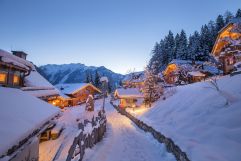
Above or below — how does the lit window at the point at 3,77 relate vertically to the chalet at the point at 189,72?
below

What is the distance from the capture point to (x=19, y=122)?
6680 mm

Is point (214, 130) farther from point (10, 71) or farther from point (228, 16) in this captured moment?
point (228, 16)

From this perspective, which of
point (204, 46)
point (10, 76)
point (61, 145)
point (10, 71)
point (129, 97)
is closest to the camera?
point (10, 76)

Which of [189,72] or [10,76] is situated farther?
[189,72]

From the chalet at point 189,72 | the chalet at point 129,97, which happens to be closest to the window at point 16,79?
the chalet at point 189,72

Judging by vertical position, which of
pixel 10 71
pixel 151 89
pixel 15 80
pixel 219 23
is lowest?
pixel 151 89

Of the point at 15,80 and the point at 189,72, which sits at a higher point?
the point at 189,72

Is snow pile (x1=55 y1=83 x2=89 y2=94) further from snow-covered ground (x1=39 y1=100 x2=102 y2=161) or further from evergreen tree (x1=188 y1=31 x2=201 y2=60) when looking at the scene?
evergreen tree (x1=188 y1=31 x2=201 y2=60)

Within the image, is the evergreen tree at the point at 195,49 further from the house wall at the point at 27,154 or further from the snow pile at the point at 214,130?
the house wall at the point at 27,154

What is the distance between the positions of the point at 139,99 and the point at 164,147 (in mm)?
40723

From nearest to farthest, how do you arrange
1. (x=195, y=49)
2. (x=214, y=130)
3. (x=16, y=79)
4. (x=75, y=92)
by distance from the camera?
(x=214, y=130) → (x=16, y=79) → (x=75, y=92) → (x=195, y=49)

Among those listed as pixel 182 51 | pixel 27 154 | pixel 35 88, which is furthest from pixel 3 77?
pixel 182 51

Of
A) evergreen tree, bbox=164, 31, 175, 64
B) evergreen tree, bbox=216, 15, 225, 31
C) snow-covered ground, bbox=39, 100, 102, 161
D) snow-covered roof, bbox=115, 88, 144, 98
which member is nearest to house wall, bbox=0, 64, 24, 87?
snow-covered ground, bbox=39, 100, 102, 161

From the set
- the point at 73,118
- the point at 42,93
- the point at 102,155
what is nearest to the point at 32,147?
the point at 102,155
